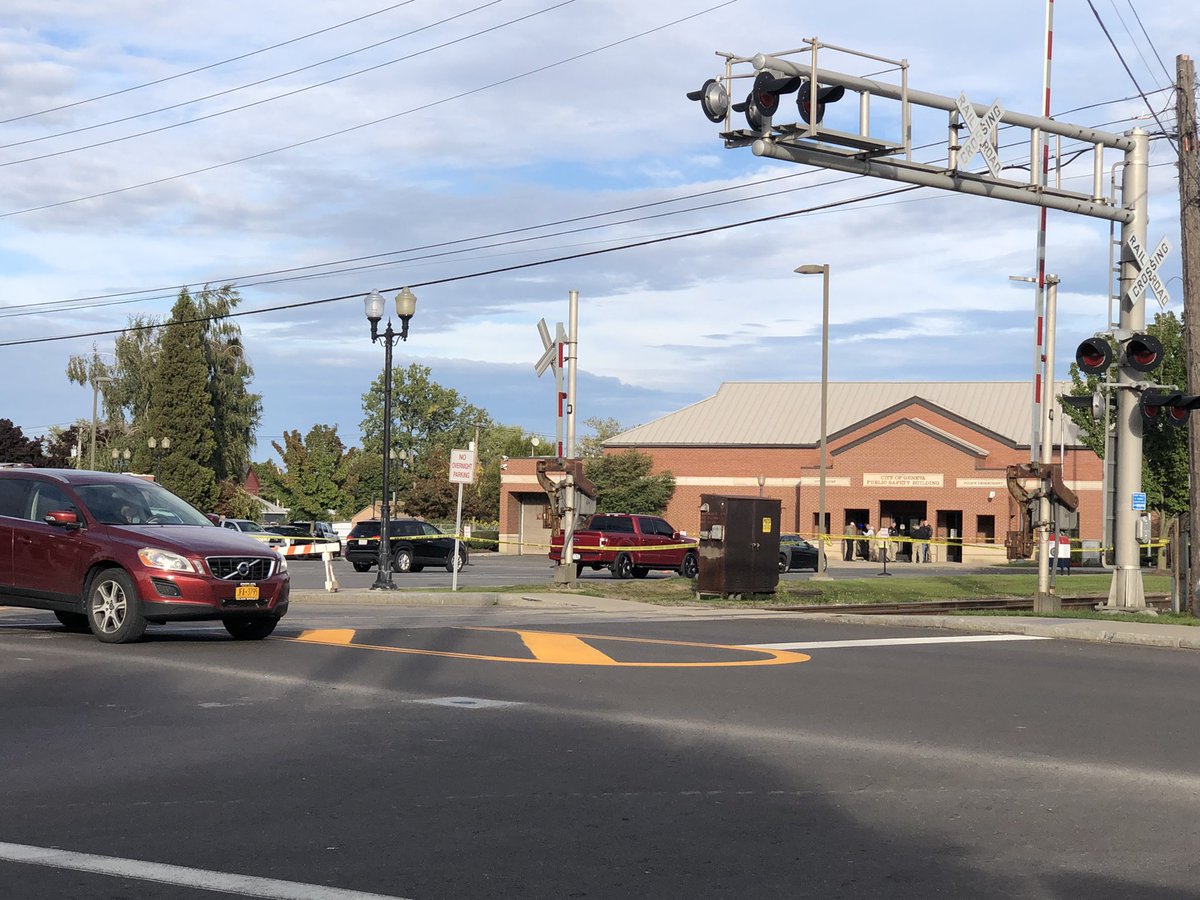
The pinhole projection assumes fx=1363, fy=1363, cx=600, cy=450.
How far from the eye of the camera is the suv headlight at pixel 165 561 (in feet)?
42.4

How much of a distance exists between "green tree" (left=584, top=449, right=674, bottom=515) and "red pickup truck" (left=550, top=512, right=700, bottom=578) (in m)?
34.7

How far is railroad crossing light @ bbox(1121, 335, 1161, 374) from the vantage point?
19.3 metres

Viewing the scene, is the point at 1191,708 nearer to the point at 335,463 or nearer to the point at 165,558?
the point at 165,558

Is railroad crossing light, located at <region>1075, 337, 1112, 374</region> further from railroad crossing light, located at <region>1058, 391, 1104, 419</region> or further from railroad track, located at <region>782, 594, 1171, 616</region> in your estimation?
railroad track, located at <region>782, 594, 1171, 616</region>

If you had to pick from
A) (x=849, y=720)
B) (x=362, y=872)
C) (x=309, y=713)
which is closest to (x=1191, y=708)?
(x=849, y=720)

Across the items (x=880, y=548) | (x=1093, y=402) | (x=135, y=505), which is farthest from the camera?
(x=880, y=548)

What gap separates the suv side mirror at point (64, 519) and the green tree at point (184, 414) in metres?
60.5

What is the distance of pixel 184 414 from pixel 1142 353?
61.3 m

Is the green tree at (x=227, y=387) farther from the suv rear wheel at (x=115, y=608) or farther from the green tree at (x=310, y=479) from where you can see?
the suv rear wheel at (x=115, y=608)

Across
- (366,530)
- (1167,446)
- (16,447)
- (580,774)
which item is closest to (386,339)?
(366,530)

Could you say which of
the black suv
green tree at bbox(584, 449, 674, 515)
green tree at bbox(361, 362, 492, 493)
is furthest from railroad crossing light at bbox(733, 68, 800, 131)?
green tree at bbox(361, 362, 492, 493)

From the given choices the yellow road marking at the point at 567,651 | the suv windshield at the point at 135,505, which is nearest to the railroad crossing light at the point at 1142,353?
the yellow road marking at the point at 567,651

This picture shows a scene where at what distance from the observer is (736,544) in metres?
24.2

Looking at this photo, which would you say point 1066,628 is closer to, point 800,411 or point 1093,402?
point 1093,402
